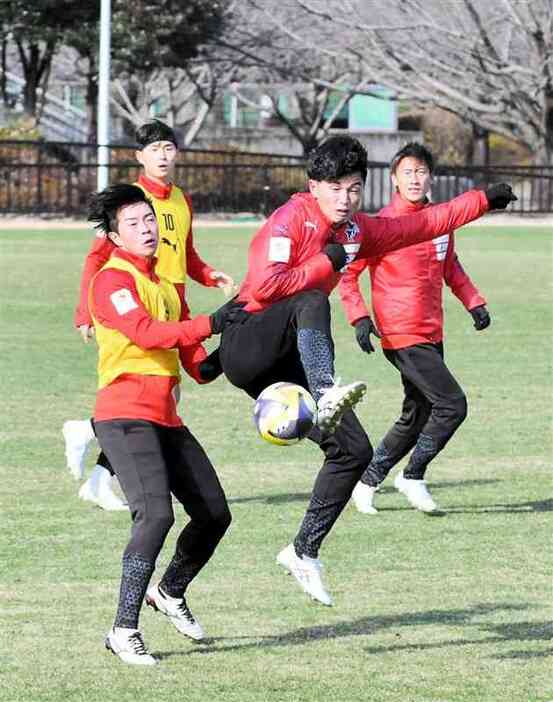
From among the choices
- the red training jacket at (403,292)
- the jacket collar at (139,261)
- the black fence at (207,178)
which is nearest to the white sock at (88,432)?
the red training jacket at (403,292)

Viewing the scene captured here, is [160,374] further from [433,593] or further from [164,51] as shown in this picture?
[164,51]

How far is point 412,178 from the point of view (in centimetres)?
890

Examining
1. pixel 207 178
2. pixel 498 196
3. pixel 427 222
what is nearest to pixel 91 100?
pixel 207 178

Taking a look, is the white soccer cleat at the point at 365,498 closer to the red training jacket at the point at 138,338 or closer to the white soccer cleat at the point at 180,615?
the white soccer cleat at the point at 180,615

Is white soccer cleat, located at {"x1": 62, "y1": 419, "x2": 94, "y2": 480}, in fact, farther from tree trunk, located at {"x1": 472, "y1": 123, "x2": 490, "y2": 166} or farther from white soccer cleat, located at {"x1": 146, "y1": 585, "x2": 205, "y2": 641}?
tree trunk, located at {"x1": 472, "y1": 123, "x2": 490, "y2": 166}

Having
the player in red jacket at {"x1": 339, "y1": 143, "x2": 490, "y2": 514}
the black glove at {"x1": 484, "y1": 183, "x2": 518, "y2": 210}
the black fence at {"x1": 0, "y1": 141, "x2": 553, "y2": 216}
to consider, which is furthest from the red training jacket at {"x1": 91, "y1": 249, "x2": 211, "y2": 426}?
the black fence at {"x1": 0, "y1": 141, "x2": 553, "y2": 216}

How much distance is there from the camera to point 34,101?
45.5m

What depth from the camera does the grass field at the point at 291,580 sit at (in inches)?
233

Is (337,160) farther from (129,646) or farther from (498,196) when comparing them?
(129,646)

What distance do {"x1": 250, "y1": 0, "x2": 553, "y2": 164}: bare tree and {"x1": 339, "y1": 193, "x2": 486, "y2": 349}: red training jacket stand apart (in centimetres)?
3616

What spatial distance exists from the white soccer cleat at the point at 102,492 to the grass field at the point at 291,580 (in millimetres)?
116

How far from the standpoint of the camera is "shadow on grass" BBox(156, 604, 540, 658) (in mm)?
6367

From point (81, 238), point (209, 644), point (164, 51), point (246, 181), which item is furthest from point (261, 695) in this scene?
point (164, 51)

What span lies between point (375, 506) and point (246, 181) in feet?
94.8
